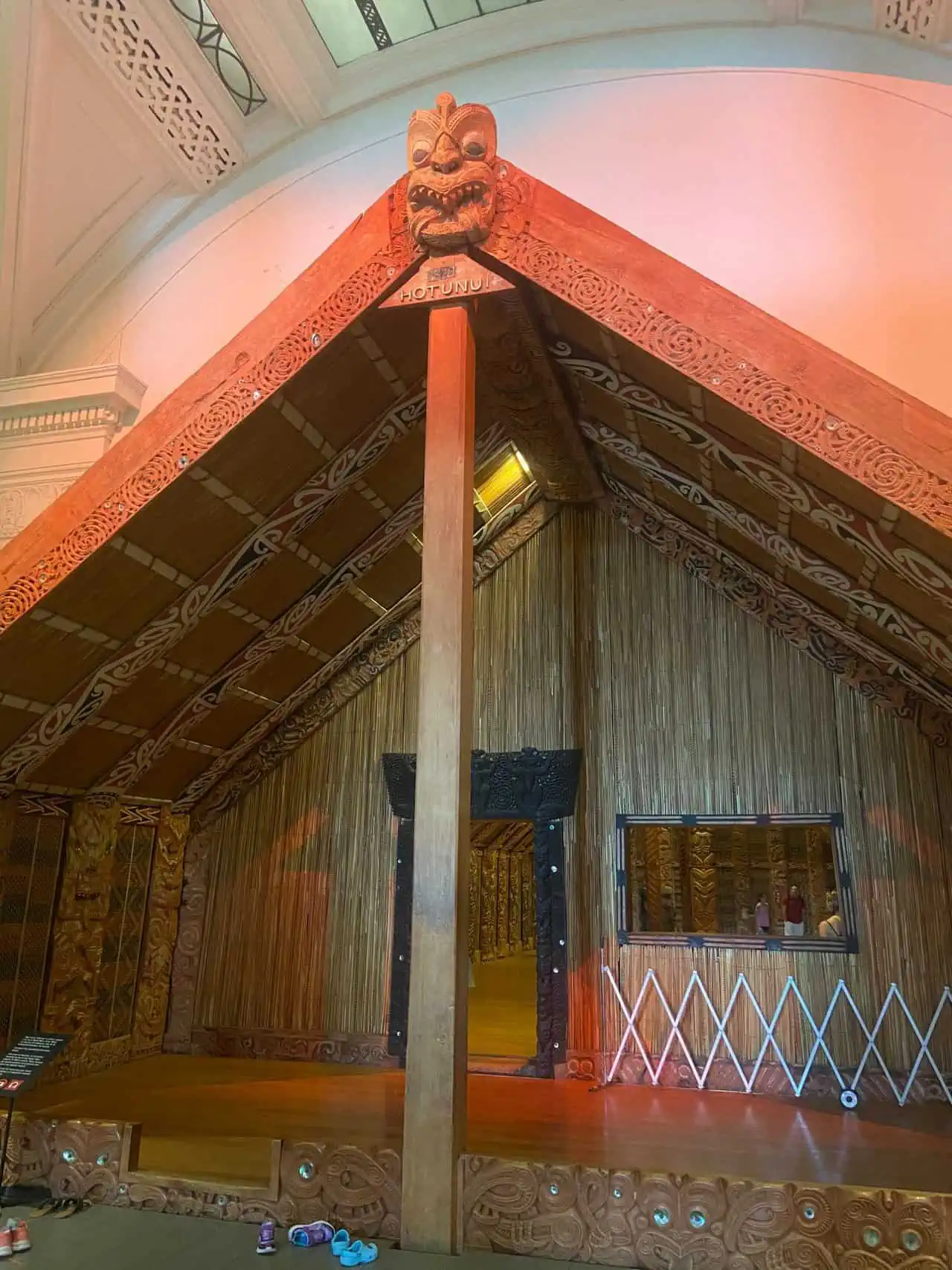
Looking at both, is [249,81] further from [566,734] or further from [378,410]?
[566,734]

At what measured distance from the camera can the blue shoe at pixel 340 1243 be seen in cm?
285

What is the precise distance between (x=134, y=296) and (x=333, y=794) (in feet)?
12.9

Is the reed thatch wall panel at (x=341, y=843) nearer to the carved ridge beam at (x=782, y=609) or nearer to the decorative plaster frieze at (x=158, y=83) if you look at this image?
the carved ridge beam at (x=782, y=609)

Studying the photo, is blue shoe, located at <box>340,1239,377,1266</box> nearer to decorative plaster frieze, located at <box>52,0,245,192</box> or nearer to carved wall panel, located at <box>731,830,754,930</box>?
carved wall panel, located at <box>731,830,754,930</box>

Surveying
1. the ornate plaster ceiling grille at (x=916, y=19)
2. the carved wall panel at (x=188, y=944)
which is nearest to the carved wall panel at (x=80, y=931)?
Result: the carved wall panel at (x=188, y=944)

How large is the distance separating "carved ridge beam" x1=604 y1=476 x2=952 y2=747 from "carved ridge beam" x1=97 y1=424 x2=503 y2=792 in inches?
49.2

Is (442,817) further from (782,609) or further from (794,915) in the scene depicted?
(794,915)

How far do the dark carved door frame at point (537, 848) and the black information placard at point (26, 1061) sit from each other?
2.48 m

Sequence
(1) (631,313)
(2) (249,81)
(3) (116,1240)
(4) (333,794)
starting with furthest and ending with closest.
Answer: (4) (333,794) < (2) (249,81) < (1) (631,313) < (3) (116,1240)

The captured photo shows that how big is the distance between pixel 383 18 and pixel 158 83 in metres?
1.52

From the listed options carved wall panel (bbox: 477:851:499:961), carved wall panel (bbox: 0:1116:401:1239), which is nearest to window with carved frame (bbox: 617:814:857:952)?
carved wall panel (bbox: 477:851:499:961)

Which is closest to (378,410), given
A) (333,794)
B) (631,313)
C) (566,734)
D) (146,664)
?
(631,313)

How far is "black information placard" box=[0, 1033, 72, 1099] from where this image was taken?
325cm

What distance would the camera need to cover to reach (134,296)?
21.1 feet
